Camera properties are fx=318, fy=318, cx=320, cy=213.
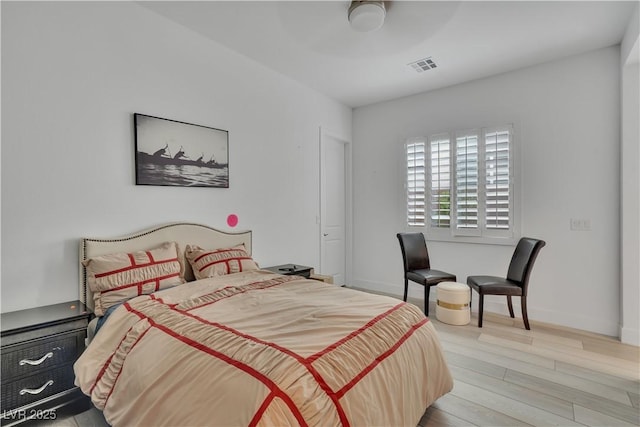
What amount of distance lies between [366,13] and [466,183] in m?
2.43

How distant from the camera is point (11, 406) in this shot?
170 centimetres

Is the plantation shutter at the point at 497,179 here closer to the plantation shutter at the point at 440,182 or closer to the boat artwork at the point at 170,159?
the plantation shutter at the point at 440,182

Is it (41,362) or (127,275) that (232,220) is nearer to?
(127,275)

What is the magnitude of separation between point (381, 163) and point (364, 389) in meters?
3.74

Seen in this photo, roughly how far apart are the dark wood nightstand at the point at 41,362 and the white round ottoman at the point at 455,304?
3170 mm

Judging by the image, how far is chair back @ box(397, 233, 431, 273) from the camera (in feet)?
13.0

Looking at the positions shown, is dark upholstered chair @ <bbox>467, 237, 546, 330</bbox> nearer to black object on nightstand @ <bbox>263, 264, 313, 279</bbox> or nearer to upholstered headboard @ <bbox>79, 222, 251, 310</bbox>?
black object on nightstand @ <bbox>263, 264, 313, 279</bbox>

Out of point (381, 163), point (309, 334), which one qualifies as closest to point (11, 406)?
point (309, 334)

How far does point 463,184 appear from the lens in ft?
12.9

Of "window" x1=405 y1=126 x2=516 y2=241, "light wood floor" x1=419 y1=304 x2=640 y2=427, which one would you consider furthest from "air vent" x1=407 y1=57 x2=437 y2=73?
"light wood floor" x1=419 y1=304 x2=640 y2=427

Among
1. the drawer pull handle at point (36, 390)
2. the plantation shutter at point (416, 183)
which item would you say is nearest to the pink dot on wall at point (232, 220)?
the drawer pull handle at point (36, 390)

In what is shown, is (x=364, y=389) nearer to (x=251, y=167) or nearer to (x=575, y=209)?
(x=251, y=167)

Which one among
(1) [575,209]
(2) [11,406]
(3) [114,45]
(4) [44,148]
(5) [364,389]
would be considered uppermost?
(3) [114,45]

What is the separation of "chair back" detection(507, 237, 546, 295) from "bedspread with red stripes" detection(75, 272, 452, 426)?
1778 mm
